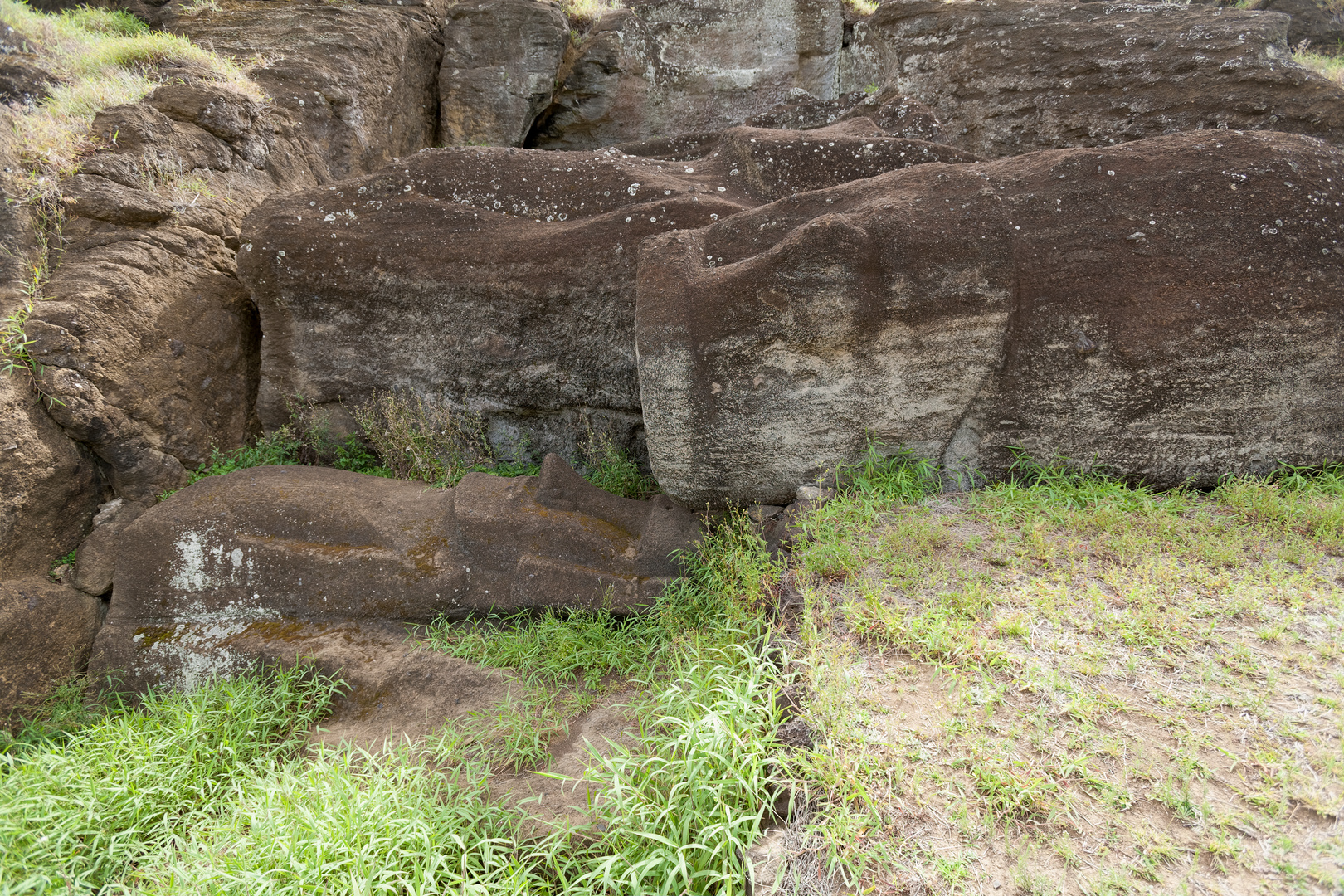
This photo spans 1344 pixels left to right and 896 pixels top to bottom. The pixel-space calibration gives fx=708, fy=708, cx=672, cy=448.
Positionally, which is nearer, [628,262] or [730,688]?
[730,688]

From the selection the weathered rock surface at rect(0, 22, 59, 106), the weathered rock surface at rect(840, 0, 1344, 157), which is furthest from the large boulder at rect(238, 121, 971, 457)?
the weathered rock surface at rect(0, 22, 59, 106)

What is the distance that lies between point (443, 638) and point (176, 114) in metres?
4.27

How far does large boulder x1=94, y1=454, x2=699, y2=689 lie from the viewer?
3500mm

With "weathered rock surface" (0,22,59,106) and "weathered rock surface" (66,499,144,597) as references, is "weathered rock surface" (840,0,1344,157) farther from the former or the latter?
"weathered rock surface" (0,22,59,106)

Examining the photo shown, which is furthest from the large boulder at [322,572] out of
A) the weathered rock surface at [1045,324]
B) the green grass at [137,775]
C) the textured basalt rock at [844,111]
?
the textured basalt rock at [844,111]

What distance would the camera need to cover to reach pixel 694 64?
728 centimetres

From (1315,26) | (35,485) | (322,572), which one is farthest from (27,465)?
(1315,26)

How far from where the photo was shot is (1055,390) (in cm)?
333

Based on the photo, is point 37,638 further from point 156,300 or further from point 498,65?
point 498,65

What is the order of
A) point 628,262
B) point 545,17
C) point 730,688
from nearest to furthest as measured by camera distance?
point 730,688, point 628,262, point 545,17

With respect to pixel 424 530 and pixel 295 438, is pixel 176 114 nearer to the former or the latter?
pixel 295 438

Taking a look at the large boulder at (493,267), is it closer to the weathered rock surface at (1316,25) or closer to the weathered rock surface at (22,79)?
the weathered rock surface at (22,79)

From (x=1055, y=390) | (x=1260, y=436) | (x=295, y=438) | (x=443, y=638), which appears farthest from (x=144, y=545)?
(x=1260, y=436)

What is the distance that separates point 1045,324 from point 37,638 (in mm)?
5126
